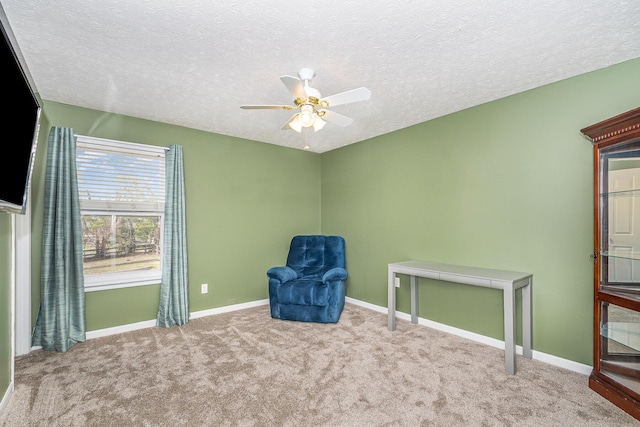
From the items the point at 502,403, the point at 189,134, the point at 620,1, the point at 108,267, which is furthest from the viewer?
the point at 189,134

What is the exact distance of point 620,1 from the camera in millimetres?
1668

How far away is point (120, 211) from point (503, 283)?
12.5 ft

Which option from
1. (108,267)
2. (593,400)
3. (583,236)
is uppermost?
(583,236)

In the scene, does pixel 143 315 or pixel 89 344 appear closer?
pixel 89 344

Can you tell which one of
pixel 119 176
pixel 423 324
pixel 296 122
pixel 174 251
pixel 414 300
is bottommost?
pixel 423 324

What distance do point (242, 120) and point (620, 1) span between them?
10.2ft

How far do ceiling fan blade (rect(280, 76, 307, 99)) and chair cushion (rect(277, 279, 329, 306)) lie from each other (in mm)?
2186

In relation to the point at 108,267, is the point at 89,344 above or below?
below

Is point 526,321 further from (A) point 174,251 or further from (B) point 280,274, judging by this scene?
(A) point 174,251

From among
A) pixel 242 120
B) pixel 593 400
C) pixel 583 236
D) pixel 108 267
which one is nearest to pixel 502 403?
pixel 593 400

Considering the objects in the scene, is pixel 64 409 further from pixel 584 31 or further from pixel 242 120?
pixel 584 31

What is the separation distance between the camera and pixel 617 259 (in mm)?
2152

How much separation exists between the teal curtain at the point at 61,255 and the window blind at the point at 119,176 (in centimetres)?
19

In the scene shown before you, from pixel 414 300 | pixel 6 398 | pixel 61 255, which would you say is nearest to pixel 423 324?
pixel 414 300
